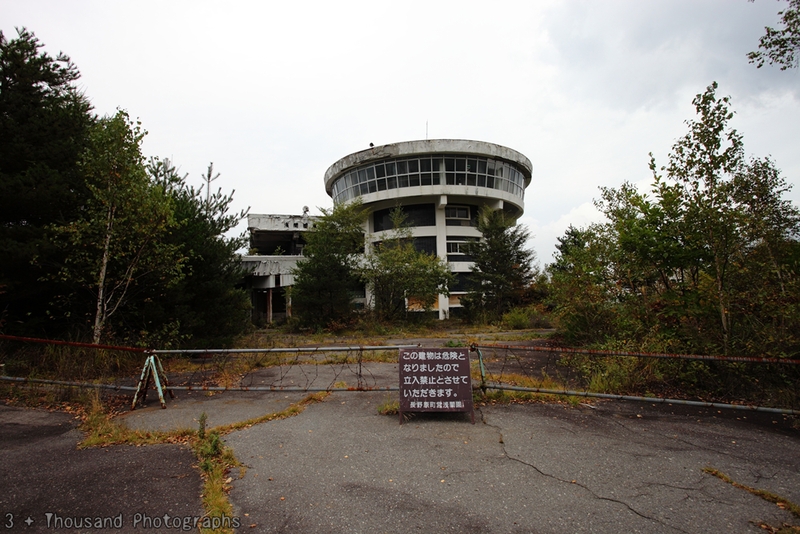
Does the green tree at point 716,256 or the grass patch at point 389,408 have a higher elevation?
the green tree at point 716,256

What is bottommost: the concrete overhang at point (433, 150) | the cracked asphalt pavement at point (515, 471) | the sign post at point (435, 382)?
the cracked asphalt pavement at point (515, 471)

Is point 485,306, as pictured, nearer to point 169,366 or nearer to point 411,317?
point 411,317

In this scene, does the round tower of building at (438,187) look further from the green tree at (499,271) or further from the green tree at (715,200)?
the green tree at (715,200)

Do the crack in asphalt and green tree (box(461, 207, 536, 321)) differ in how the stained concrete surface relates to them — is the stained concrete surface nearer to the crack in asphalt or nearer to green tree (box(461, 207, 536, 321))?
the crack in asphalt

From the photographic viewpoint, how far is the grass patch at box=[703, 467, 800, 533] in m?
3.28

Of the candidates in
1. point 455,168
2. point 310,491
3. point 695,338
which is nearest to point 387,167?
point 455,168

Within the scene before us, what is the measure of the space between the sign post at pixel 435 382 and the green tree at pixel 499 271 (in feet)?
70.9

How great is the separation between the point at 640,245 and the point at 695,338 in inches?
82.3

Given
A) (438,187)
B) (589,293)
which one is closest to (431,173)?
(438,187)

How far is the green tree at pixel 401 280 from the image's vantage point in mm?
24906

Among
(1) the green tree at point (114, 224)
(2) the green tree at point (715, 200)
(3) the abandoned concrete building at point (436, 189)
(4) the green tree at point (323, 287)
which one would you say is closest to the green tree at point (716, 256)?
(2) the green tree at point (715, 200)

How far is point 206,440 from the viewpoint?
5.09 metres

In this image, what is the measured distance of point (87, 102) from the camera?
40.4 feet

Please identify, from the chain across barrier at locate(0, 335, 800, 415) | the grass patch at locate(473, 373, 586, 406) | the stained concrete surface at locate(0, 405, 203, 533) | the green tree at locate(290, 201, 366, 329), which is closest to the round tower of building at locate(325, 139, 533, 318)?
the green tree at locate(290, 201, 366, 329)
